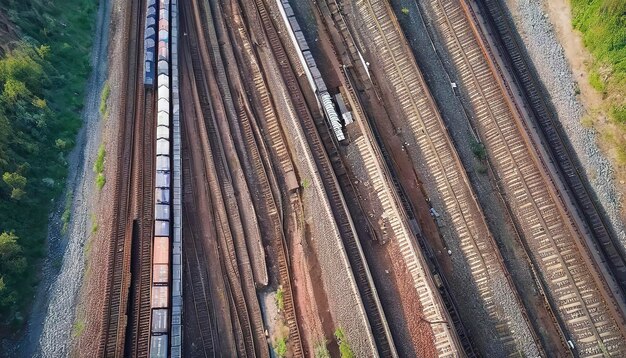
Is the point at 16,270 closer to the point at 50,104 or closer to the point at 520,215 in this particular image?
the point at 50,104

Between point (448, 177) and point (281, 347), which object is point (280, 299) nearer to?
point (281, 347)

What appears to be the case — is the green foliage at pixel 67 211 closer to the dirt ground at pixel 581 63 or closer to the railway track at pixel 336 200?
the railway track at pixel 336 200

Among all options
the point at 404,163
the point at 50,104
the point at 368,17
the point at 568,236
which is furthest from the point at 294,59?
the point at 568,236

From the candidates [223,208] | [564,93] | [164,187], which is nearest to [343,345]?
[223,208]

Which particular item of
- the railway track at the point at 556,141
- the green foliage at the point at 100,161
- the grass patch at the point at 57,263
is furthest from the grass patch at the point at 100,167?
the railway track at the point at 556,141

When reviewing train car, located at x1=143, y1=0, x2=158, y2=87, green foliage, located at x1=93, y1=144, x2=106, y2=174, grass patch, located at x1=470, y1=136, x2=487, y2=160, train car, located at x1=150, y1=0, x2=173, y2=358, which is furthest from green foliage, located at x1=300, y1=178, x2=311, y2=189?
green foliage, located at x1=93, y1=144, x2=106, y2=174

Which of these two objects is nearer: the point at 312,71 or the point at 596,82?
the point at 596,82
